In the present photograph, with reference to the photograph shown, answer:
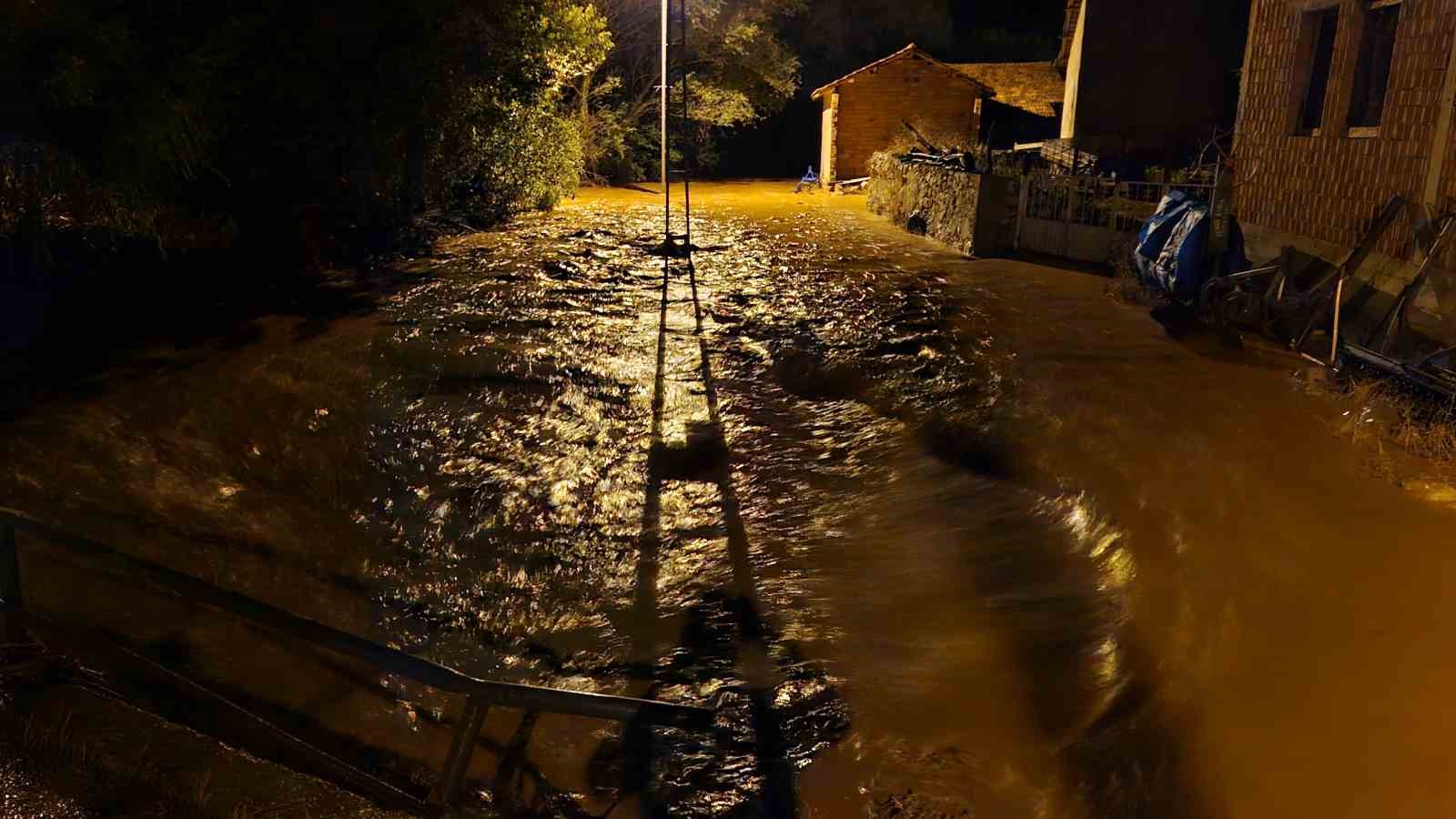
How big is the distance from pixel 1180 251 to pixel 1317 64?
12.7 ft

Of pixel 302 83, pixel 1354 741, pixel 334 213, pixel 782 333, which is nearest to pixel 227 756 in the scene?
pixel 1354 741

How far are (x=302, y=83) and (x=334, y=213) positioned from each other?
2.98 meters

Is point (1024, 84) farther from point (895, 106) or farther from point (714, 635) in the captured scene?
point (714, 635)

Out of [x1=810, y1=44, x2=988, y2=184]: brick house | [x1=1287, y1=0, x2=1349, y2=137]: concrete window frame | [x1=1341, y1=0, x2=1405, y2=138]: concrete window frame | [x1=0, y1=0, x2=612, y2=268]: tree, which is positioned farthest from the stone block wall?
[x1=810, y1=44, x2=988, y2=184]: brick house

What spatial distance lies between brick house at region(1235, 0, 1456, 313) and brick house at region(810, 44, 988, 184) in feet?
61.3

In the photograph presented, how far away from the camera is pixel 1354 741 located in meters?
4.13

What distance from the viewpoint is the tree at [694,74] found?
32188 millimetres

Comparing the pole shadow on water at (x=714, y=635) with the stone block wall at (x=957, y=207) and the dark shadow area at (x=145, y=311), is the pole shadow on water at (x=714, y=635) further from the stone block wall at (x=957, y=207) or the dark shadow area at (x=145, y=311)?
the stone block wall at (x=957, y=207)

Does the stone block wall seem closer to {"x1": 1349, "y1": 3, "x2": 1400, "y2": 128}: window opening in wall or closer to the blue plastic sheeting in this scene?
the blue plastic sheeting

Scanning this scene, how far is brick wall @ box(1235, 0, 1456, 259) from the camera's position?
8836 millimetres

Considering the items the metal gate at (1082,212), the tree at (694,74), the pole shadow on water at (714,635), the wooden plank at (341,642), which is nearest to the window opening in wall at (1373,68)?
the metal gate at (1082,212)

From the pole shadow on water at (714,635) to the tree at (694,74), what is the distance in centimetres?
2468

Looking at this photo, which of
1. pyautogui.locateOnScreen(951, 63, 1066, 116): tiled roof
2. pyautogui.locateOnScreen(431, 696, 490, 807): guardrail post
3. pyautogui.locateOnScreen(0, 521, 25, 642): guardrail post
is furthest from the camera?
pyautogui.locateOnScreen(951, 63, 1066, 116): tiled roof

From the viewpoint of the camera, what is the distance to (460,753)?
312 cm
